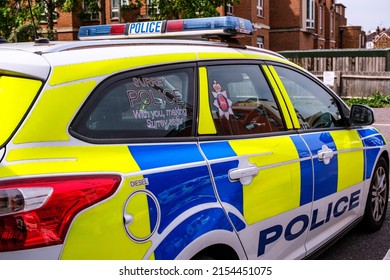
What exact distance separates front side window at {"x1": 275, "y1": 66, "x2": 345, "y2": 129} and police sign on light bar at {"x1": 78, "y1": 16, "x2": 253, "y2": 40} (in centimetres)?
43

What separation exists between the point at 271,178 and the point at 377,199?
208 cm

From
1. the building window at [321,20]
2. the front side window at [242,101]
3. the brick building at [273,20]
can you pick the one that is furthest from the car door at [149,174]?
the building window at [321,20]

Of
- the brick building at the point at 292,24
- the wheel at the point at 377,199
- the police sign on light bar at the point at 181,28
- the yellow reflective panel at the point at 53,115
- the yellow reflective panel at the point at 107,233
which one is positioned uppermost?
the brick building at the point at 292,24

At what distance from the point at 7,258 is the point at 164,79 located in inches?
43.5

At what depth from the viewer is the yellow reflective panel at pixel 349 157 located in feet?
11.7

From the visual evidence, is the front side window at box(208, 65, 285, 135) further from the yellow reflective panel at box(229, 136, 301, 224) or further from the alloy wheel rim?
the alloy wheel rim

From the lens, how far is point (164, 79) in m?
2.40

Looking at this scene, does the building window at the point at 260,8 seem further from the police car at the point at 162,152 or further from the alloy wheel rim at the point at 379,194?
the police car at the point at 162,152

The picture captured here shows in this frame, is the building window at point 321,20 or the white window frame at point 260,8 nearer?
the white window frame at point 260,8

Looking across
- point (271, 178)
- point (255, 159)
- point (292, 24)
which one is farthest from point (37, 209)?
point (292, 24)

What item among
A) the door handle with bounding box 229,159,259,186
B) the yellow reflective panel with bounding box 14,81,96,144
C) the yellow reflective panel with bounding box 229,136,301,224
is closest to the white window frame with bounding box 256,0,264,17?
the yellow reflective panel with bounding box 229,136,301,224

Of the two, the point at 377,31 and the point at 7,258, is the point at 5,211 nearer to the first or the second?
the point at 7,258

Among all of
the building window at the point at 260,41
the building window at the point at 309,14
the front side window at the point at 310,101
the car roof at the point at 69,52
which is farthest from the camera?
the building window at the point at 309,14

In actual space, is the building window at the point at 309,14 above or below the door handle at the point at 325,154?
above
